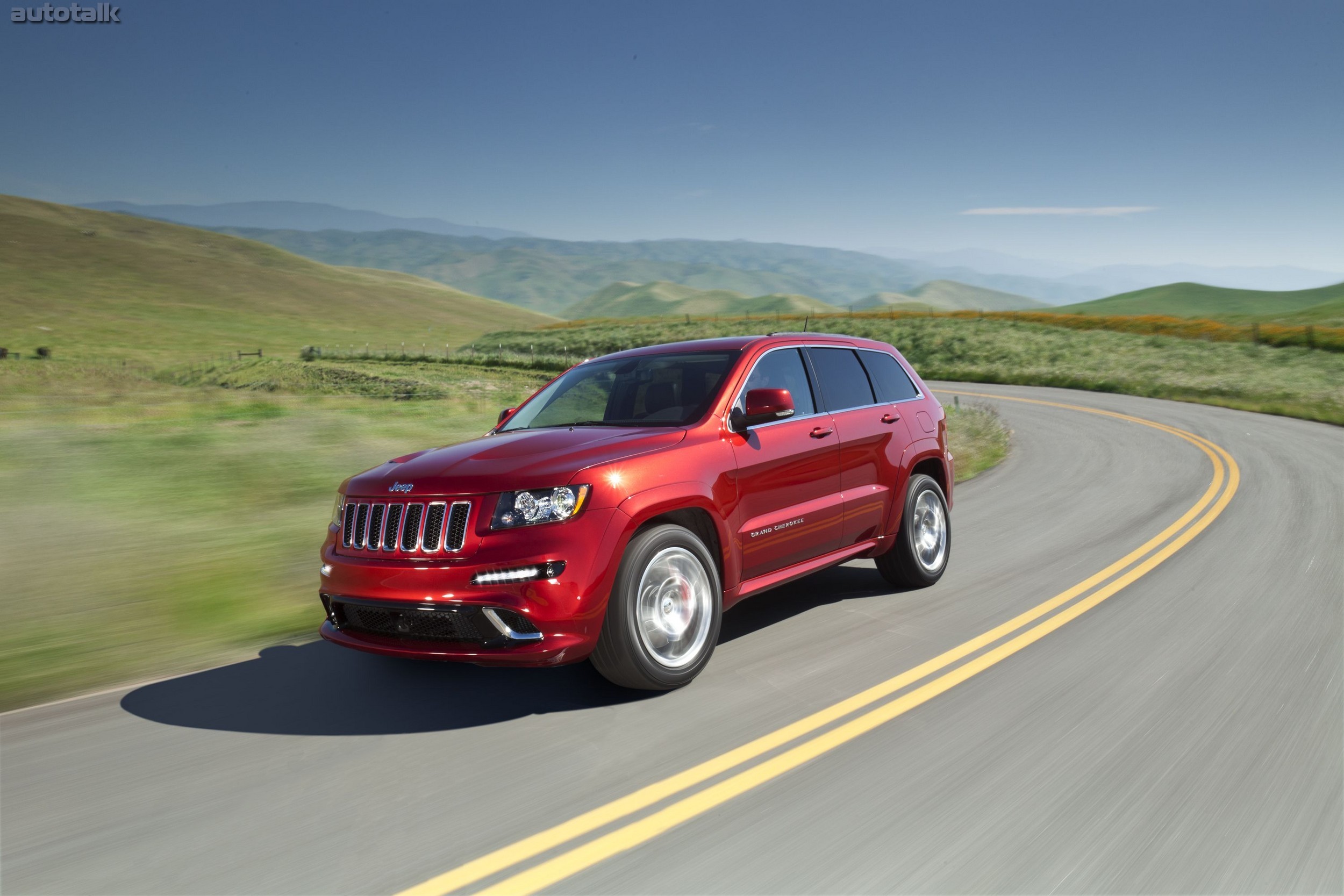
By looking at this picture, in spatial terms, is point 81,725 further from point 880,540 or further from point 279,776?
point 880,540

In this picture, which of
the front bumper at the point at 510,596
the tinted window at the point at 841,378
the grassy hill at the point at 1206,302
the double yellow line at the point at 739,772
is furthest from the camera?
the grassy hill at the point at 1206,302

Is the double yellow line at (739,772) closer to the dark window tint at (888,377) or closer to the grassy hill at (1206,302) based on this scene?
the dark window tint at (888,377)

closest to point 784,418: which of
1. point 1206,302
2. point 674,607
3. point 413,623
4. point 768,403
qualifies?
point 768,403

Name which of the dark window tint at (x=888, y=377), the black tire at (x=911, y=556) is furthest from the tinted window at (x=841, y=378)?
the black tire at (x=911, y=556)

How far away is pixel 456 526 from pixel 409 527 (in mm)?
276

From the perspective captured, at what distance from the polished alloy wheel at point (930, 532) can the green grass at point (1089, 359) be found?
57.0 feet

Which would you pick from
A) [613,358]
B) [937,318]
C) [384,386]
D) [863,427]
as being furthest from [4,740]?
[937,318]

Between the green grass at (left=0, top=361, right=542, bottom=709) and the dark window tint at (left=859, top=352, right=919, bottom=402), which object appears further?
the dark window tint at (left=859, top=352, right=919, bottom=402)

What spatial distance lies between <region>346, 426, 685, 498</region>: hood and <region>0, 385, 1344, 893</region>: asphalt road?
1069 mm

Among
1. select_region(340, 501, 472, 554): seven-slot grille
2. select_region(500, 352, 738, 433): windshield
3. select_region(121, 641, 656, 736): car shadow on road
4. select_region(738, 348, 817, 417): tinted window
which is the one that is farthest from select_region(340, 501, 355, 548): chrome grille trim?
select_region(738, 348, 817, 417): tinted window

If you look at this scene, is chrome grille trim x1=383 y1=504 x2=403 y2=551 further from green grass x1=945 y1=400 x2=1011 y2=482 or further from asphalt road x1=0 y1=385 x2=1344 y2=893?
green grass x1=945 y1=400 x2=1011 y2=482

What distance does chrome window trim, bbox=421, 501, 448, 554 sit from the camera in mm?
4367

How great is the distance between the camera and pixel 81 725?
4.46 m

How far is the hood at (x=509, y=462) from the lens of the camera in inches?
174
